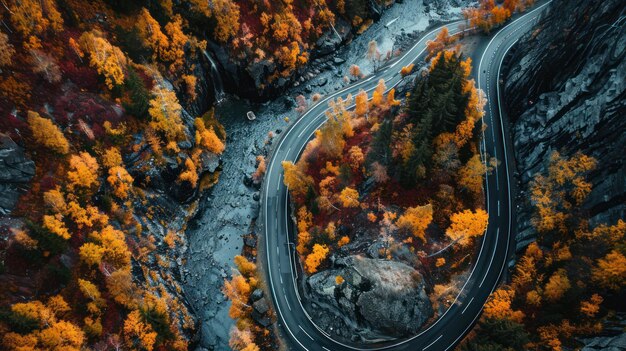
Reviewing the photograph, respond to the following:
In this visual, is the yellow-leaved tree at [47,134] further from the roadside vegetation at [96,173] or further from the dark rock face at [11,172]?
the dark rock face at [11,172]

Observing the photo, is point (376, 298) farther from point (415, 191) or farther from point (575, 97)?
point (575, 97)

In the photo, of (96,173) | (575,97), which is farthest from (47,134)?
(575,97)

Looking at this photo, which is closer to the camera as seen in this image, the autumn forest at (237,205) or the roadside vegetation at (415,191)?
the autumn forest at (237,205)

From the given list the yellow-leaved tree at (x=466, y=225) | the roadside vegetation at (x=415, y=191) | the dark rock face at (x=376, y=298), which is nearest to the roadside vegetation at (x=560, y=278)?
the yellow-leaved tree at (x=466, y=225)

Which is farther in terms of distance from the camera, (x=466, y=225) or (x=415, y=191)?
(x=415, y=191)

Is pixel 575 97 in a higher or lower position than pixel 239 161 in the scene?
lower

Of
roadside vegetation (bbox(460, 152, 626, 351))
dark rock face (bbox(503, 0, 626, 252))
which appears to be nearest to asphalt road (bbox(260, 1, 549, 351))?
dark rock face (bbox(503, 0, 626, 252))

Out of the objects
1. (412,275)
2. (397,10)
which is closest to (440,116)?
(412,275)
